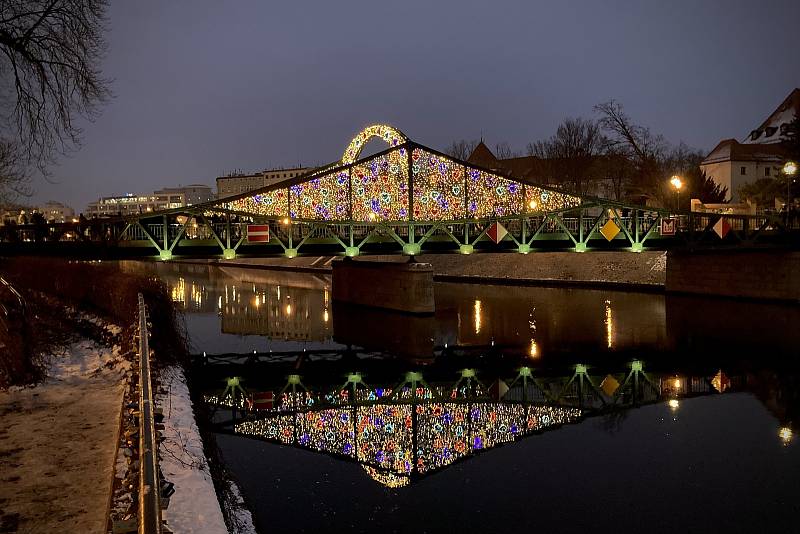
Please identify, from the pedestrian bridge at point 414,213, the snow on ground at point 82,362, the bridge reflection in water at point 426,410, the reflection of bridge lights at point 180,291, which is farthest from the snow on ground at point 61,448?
the reflection of bridge lights at point 180,291

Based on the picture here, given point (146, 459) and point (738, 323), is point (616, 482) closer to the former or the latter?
point (146, 459)

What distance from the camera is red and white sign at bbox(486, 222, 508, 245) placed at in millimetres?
42281

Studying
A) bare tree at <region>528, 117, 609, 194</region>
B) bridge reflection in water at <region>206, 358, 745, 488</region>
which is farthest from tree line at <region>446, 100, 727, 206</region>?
bridge reflection in water at <region>206, 358, 745, 488</region>

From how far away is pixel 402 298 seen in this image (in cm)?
4159

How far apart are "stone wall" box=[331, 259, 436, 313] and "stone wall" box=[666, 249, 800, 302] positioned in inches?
773

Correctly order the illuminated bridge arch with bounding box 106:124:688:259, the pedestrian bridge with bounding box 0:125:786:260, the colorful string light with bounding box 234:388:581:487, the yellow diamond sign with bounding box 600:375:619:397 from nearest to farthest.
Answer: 1. the colorful string light with bounding box 234:388:581:487
2. the yellow diamond sign with bounding box 600:375:619:397
3. the pedestrian bridge with bounding box 0:125:786:260
4. the illuminated bridge arch with bounding box 106:124:688:259

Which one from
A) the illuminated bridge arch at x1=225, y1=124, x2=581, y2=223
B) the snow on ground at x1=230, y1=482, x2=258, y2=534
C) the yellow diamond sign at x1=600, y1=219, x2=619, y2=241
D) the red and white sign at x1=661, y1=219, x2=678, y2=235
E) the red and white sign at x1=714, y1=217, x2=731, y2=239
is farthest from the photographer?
the red and white sign at x1=661, y1=219, x2=678, y2=235

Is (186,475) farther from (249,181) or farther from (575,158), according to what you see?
(249,181)

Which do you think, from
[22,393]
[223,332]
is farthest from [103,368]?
[223,332]

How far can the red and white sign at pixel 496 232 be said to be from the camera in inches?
1665

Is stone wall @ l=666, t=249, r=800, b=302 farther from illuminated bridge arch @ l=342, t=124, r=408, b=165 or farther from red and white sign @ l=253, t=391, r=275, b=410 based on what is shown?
red and white sign @ l=253, t=391, r=275, b=410

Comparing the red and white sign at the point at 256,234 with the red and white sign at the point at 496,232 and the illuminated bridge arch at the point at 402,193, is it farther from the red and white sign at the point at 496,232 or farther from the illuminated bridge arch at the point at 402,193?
the red and white sign at the point at 496,232

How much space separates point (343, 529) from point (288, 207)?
35235 mm

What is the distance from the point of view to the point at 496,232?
42.3 meters
